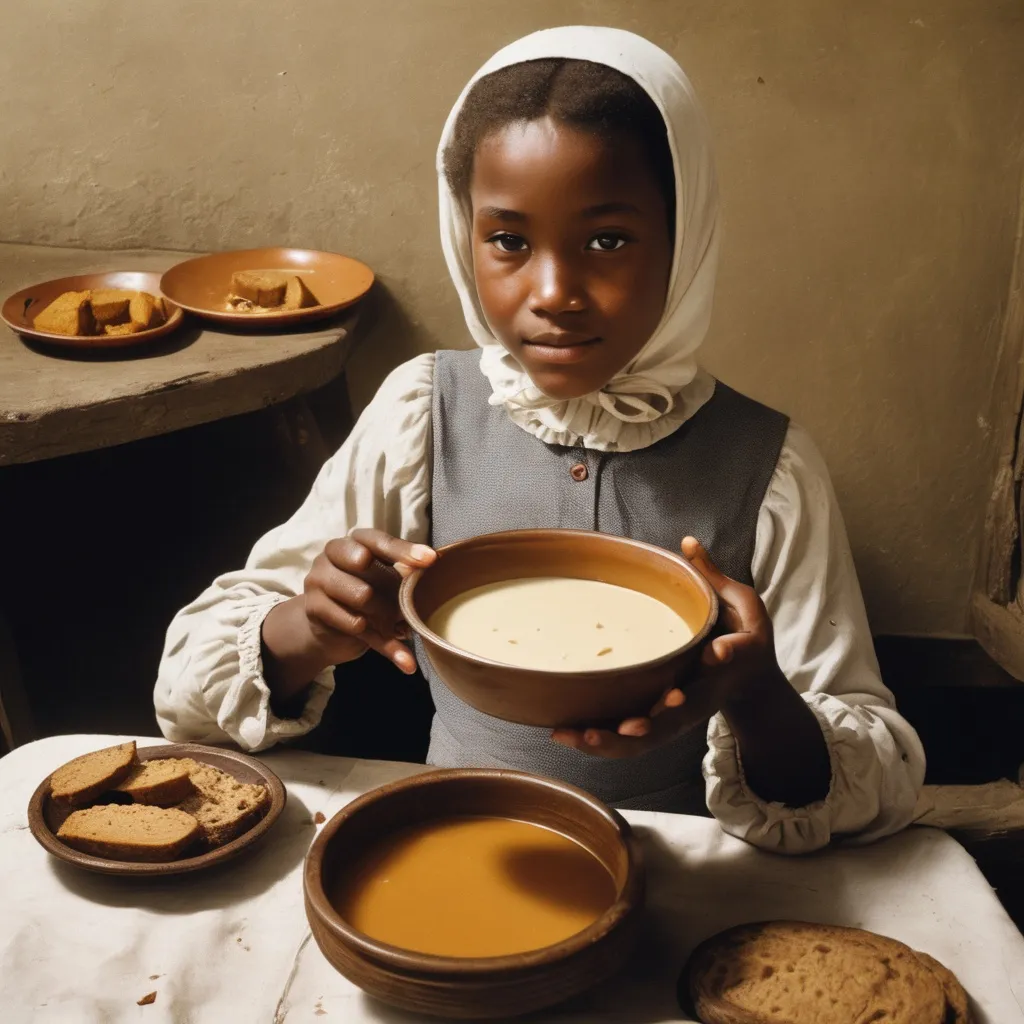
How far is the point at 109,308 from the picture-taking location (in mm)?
2309

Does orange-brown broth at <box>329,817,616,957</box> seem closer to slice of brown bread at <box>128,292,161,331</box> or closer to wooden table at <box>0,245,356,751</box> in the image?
wooden table at <box>0,245,356,751</box>

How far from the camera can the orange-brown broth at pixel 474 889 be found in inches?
36.9

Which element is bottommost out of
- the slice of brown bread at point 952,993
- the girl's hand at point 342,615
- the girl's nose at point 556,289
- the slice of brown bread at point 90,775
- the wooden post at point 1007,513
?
the wooden post at point 1007,513

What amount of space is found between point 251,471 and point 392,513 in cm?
151

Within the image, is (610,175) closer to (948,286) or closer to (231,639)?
(231,639)

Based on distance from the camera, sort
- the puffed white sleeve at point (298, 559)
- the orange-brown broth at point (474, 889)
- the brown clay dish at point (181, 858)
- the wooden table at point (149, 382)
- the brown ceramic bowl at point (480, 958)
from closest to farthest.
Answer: the brown ceramic bowl at point (480, 958) → the orange-brown broth at point (474, 889) → the brown clay dish at point (181, 858) → the puffed white sleeve at point (298, 559) → the wooden table at point (149, 382)

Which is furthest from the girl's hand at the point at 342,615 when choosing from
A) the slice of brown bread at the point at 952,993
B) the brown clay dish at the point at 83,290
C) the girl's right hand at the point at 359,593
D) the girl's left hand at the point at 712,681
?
the brown clay dish at the point at 83,290

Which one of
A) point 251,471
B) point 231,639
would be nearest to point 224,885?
point 231,639

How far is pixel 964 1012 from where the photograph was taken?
0.93 meters

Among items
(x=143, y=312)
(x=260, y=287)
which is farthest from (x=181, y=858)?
(x=260, y=287)

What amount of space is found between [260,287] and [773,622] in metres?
1.51

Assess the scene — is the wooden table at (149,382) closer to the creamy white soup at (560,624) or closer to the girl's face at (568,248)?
the girl's face at (568,248)

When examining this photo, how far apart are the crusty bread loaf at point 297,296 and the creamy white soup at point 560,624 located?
1.50m

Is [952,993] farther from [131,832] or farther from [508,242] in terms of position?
[508,242]
